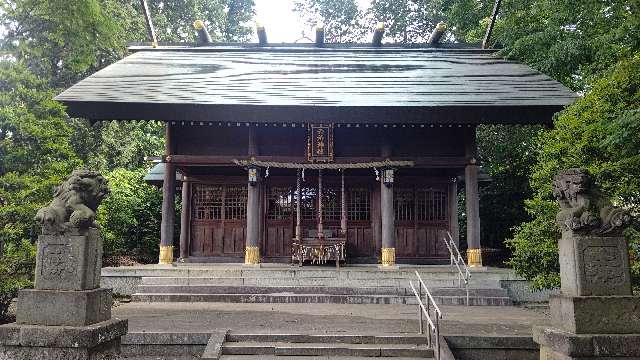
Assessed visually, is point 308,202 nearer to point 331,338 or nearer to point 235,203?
point 235,203

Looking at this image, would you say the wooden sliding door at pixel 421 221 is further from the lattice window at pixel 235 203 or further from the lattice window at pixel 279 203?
the lattice window at pixel 235 203

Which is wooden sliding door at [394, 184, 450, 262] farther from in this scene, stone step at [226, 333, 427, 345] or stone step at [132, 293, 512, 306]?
stone step at [226, 333, 427, 345]

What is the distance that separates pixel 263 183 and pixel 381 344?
25.8ft

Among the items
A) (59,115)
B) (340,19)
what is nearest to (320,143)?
(59,115)

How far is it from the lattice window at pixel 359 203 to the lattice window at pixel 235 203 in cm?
306

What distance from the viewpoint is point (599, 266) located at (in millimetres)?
4895

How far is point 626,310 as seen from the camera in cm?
479

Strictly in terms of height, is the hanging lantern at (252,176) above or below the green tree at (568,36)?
below

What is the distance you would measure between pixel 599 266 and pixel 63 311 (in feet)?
18.5

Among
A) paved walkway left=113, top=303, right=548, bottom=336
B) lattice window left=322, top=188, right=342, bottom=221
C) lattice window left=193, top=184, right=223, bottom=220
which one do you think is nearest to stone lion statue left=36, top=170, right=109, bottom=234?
paved walkway left=113, top=303, right=548, bottom=336

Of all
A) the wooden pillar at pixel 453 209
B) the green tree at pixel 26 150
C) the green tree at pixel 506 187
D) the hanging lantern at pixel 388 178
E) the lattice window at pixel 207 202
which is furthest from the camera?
the green tree at pixel 506 187

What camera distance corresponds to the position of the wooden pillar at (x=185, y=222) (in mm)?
13555

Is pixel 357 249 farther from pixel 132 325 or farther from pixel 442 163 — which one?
pixel 132 325

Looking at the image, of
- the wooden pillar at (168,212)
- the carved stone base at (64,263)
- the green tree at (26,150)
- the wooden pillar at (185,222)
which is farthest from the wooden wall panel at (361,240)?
the carved stone base at (64,263)
